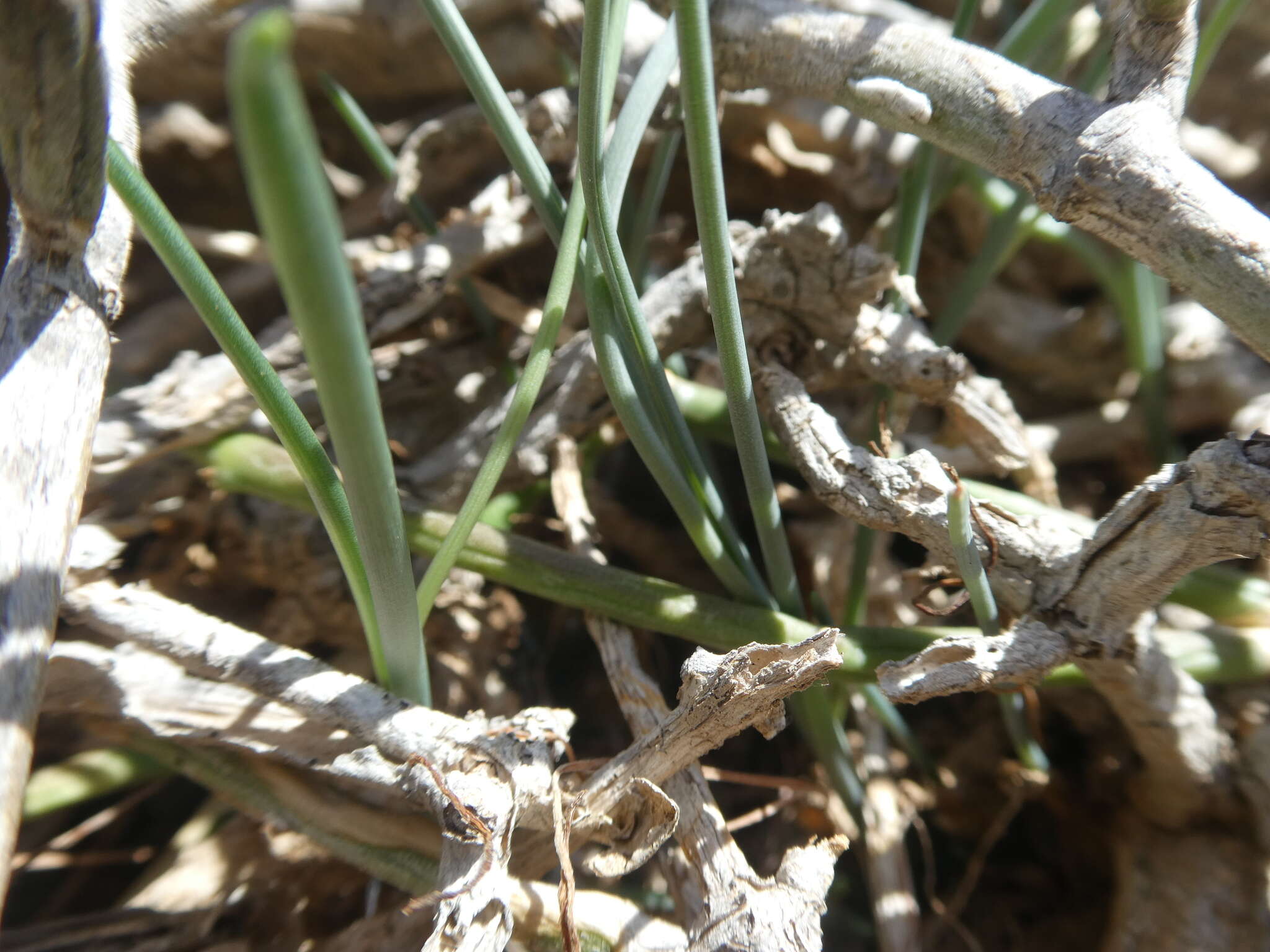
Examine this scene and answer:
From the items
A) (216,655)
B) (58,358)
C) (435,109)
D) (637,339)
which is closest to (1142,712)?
(637,339)

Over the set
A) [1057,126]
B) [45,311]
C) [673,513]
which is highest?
[1057,126]

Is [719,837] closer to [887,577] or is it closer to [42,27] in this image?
[887,577]

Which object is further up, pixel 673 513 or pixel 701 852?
pixel 673 513

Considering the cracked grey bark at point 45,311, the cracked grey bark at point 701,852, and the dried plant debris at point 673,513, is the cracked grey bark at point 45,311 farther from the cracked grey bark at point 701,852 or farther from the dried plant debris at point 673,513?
the cracked grey bark at point 701,852

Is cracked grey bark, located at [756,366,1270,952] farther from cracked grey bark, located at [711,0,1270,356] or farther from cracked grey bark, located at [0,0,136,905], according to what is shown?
cracked grey bark, located at [0,0,136,905]

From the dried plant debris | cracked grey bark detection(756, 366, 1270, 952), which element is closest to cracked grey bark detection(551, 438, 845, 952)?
the dried plant debris

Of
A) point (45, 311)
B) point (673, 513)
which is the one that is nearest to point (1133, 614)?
point (673, 513)

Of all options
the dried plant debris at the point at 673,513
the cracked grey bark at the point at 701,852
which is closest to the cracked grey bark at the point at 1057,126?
the dried plant debris at the point at 673,513

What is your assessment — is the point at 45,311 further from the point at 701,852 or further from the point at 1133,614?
the point at 1133,614
